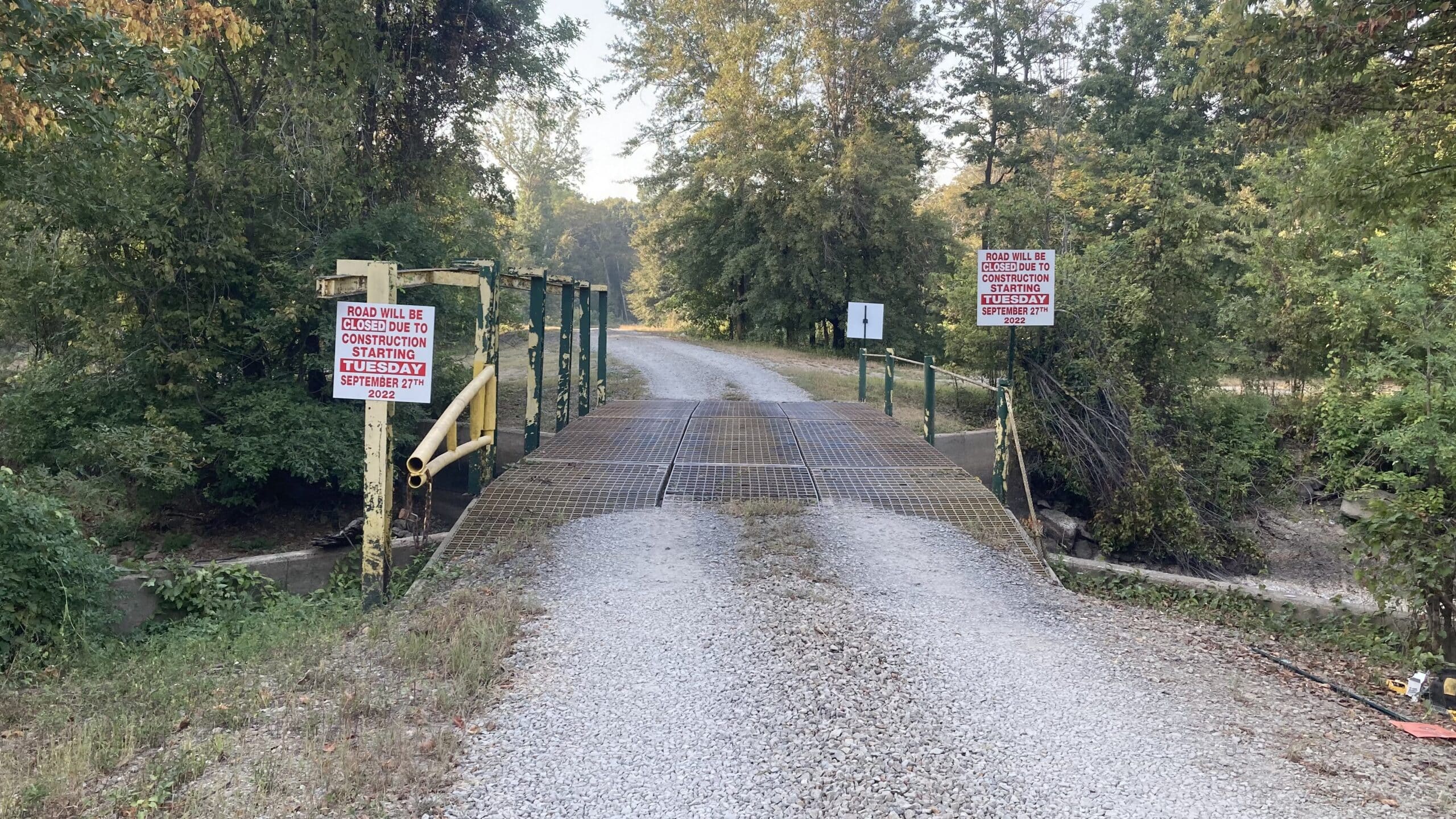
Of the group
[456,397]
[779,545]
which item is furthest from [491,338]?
[779,545]

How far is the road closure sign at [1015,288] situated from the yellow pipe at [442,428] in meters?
5.17

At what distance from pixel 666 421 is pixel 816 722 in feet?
29.1

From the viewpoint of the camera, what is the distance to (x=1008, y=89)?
35906mm

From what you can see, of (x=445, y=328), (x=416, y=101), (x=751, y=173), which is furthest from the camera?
(x=751, y=173)

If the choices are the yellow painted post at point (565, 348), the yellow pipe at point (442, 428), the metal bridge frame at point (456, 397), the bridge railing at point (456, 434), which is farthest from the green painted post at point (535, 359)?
the yellow pipe at point (442, 428)

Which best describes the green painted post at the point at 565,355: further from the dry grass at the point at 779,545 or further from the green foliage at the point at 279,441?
the dry grass at the point at 779,545

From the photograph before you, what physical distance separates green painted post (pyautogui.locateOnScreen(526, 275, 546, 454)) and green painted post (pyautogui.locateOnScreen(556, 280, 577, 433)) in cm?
107

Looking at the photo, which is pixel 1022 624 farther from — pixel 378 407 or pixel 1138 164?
pixel 1138 164

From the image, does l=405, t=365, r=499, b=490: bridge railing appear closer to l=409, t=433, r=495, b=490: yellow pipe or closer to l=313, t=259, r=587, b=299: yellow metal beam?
l=409, t=433, r=495, b=490: yellow pipe

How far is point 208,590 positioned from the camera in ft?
22.9

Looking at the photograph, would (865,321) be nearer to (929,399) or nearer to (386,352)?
(929,399)

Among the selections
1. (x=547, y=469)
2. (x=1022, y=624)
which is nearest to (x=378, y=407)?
(x=547, y=469)

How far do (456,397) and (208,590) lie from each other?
2761 millimetres

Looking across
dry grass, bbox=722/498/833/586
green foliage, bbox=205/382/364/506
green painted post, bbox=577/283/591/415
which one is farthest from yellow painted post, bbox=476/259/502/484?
green foliage, bbox=205/382/364/506
